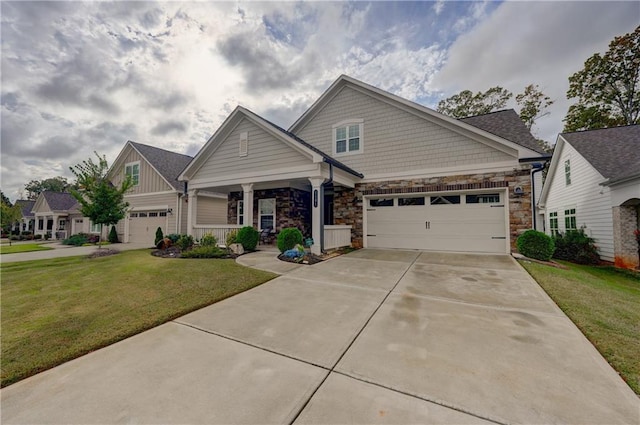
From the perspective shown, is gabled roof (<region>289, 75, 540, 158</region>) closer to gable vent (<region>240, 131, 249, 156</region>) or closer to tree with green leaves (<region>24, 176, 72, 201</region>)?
gable vent (<region>240, 131, 249, 156</region>)

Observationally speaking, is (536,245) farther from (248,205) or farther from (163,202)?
(163,202)

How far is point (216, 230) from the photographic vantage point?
1086 centimetres

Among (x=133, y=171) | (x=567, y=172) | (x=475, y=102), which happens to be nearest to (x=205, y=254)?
(x=133, y=171)

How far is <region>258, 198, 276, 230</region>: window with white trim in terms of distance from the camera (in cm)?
1223

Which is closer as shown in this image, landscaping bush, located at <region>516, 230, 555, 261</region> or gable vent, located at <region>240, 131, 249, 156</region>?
landscaping bush, located at <region>516, 230, 555, 261</region>

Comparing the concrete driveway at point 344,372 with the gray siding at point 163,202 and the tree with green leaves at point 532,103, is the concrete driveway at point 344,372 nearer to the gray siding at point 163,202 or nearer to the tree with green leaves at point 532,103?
the gray siding at point 163,202

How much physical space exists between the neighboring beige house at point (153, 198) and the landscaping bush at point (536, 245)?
1524 cm

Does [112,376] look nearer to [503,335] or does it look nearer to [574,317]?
[503,335]

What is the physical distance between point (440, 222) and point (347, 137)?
5.47 m

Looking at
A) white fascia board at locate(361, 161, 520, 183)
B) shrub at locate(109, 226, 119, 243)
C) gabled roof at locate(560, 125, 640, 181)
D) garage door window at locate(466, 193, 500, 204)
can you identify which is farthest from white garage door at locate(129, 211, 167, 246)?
gabled roof at locate(560, 125, 640, 181)

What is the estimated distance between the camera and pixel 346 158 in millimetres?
A: 11227

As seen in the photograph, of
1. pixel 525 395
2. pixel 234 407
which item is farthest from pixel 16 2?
pixel 525 395

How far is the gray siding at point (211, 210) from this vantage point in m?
14.9

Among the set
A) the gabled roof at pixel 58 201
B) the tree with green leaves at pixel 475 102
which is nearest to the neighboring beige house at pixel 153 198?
the gabled roof at pixel 58 201
